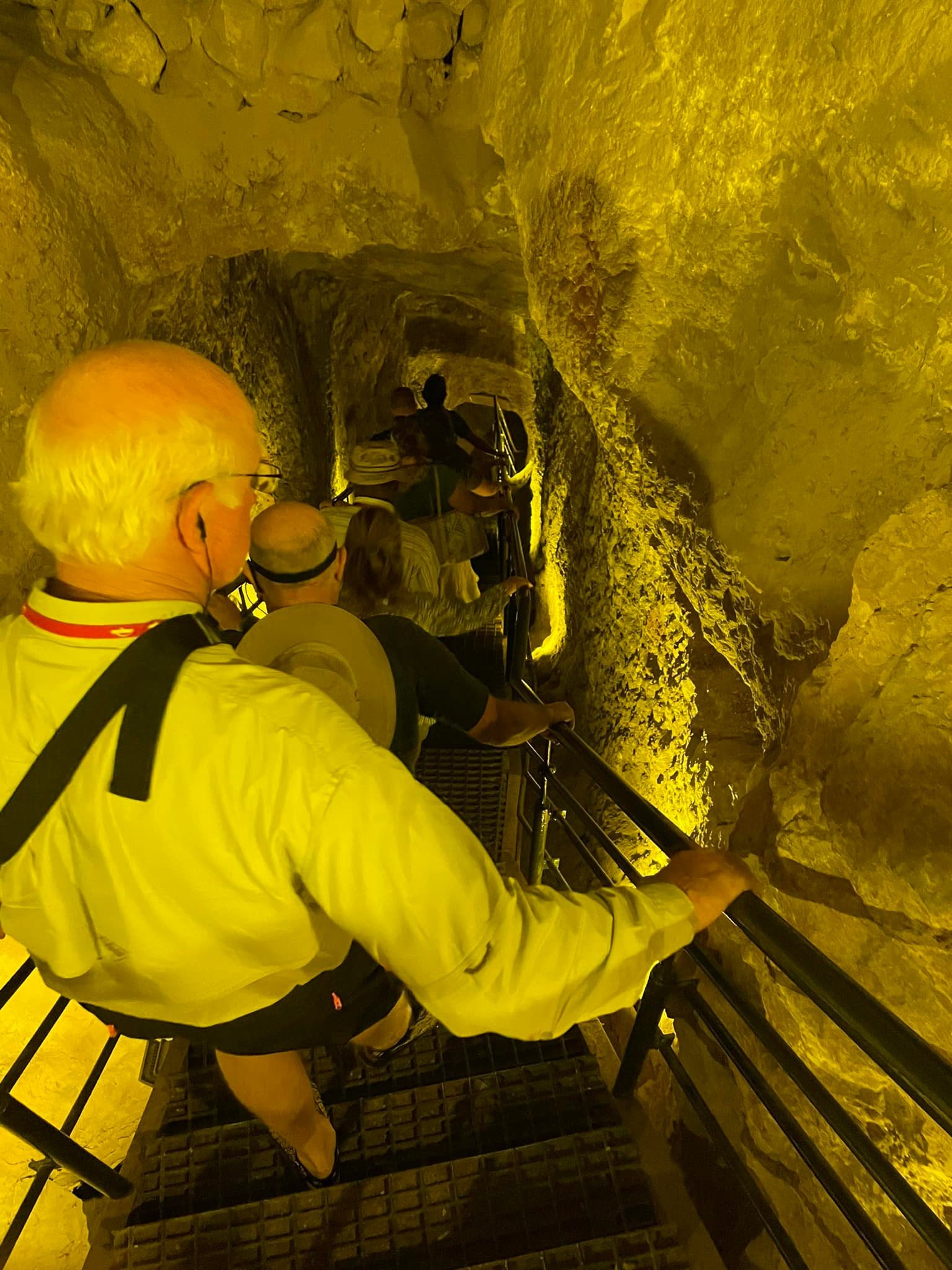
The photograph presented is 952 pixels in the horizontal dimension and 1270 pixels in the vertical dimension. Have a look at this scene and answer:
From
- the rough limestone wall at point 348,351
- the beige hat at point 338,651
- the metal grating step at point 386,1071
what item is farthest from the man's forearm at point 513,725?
the rough limestone wall at point 348,351

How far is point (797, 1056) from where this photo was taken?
1.17 metres

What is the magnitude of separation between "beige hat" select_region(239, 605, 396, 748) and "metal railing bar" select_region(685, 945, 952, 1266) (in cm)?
83

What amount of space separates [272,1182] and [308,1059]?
0.30 metres

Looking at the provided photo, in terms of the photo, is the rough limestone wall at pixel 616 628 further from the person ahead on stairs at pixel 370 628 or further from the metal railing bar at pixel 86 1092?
the metal railing bar at pixel 86 1092

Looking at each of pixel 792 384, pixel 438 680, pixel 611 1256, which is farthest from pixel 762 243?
pixel 611 1256

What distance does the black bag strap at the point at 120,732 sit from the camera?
2.62 feet

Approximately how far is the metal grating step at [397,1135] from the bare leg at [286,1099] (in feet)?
0.42

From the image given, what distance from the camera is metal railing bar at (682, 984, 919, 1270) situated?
1.01 m

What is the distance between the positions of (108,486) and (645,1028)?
1.60 m

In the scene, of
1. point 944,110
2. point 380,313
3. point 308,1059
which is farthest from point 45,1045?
point 380,313

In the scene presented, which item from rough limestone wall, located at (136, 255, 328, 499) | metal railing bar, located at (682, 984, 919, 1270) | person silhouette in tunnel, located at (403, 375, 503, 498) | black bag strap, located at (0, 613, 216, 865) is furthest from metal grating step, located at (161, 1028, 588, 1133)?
rough limestone wall, located at (136, 255, 328, 499)

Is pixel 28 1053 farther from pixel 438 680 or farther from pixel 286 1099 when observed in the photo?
pixel 438 680

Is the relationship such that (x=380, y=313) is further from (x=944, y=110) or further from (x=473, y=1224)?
(x=473, y=1224)

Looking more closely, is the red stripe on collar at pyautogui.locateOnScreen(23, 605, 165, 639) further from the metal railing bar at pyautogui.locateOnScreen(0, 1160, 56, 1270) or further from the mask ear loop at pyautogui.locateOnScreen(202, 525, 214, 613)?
the metal railing bar at pyautogui.locateOnScreen(0, 1160, 56, 1270)
